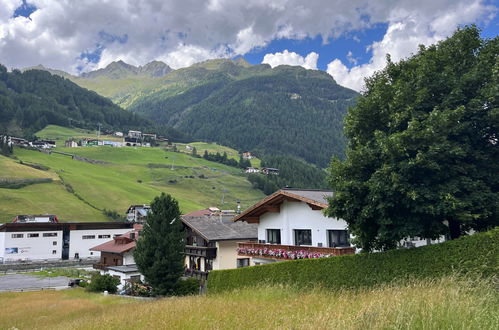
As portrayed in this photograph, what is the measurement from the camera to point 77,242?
92.3 meters

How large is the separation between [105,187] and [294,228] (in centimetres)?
11860

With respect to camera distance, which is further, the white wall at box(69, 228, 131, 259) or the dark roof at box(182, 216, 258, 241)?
the white wall at box(69, 228, 131, 259)

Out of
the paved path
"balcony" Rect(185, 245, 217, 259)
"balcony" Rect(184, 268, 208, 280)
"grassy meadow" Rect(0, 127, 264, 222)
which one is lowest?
the paved path

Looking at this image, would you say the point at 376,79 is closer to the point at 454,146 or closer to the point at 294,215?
the point at 454,146

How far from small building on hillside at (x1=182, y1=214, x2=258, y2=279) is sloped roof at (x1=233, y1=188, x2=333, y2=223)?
11.3 meters

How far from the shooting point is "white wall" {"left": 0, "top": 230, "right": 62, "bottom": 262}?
82312 millimetres

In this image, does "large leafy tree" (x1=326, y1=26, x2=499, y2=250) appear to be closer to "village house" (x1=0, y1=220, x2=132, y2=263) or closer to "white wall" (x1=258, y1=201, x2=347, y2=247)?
"white wall" (x1=258, y1=201, x2=347, y2=247)

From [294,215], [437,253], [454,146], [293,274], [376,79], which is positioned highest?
[376,79]

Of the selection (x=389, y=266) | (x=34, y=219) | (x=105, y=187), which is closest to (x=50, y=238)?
(x=34, y=219)

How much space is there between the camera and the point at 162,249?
40.7m

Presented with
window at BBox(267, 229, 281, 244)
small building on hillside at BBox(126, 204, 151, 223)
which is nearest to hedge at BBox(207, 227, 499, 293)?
window at BBox(267, 229, 281, 244)

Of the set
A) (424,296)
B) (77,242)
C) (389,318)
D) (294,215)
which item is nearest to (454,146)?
(424,296)

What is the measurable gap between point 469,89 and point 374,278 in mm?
9781

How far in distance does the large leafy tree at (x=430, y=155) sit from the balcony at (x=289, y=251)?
6737 millimetres
